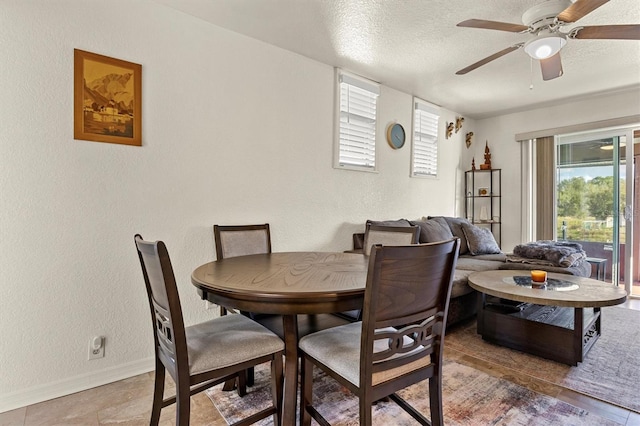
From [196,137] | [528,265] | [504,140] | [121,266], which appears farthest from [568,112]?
[121,266]

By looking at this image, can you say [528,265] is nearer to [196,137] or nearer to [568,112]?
[568,112]

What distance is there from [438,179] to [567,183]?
5.70 ft

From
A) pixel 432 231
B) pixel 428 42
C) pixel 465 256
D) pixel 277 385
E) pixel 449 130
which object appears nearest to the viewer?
pixel 277 385

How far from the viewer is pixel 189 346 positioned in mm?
1350

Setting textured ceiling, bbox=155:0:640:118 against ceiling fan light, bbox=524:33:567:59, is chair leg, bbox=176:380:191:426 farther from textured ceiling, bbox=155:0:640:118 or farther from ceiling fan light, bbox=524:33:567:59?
ceiling fan light, bbox=524:33:567:59

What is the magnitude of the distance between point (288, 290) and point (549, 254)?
312 cm

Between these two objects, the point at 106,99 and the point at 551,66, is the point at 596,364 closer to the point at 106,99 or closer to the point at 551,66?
the point at 551,66

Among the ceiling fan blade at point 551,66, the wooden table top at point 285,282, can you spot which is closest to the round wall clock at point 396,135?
the ceiling fan blade at point 551,66

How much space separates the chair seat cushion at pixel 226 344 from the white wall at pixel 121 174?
951mm

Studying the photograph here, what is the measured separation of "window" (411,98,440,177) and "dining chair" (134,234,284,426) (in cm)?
328

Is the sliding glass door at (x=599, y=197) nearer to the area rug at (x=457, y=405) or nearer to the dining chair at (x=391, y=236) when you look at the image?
the area rug at (x=457, y=405)

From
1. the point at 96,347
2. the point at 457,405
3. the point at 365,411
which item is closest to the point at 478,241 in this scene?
the point at 457,405

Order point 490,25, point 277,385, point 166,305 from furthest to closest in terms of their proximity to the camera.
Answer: point 490,25
point 277,385
point 166,305

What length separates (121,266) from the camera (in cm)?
211
